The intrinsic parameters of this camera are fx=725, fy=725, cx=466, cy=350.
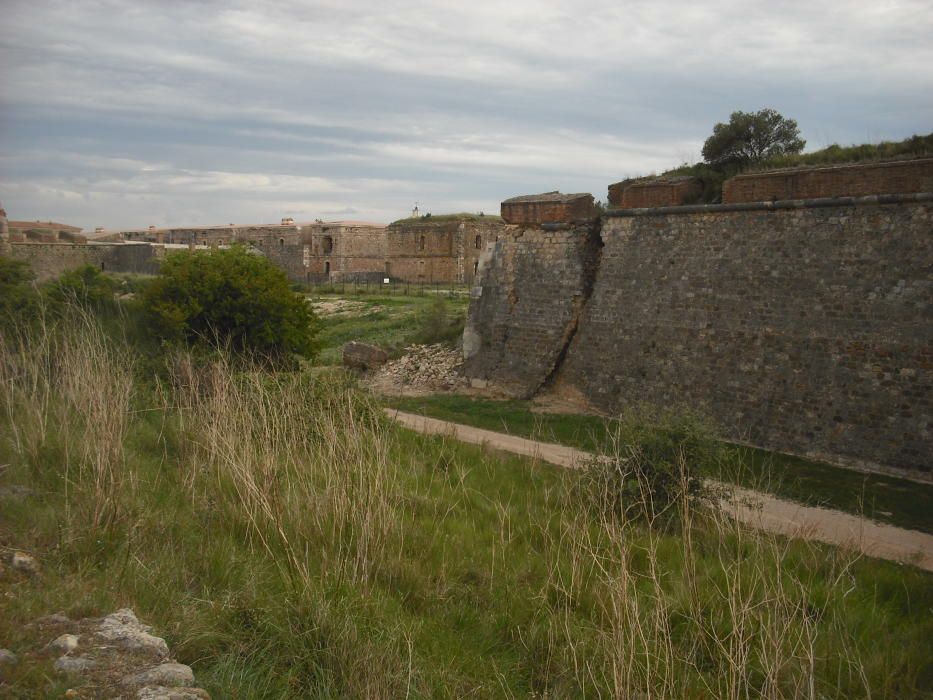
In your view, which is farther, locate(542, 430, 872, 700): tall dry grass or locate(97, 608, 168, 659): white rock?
locate(542, 430, 872, 700): tall dry grass

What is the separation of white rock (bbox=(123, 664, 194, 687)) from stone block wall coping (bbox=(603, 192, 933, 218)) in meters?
10.2

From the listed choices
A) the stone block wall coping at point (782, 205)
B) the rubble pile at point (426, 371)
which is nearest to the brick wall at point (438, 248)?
the rubble pile at point (426, 371)

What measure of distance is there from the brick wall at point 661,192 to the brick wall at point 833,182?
850mm

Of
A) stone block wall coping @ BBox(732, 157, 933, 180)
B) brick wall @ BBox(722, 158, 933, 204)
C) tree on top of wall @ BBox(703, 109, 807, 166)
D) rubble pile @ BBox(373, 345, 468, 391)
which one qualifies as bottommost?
rubble pile @ BBox(373, 345, 468, 391)

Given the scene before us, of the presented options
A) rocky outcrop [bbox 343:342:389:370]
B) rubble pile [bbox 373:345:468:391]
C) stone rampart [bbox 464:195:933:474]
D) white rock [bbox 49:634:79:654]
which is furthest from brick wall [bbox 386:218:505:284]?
white rock [bbox 49:634:79:654]

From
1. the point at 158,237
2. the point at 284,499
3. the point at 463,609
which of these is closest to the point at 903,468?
the point at 463,609

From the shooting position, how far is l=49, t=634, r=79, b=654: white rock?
113 inches

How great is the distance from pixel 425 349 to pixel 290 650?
1486cm

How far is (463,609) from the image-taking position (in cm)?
444

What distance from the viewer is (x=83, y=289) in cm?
1101

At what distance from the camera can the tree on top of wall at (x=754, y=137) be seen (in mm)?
16828

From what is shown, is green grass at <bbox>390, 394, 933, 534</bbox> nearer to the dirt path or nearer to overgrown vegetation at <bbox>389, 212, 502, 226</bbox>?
the dirt path

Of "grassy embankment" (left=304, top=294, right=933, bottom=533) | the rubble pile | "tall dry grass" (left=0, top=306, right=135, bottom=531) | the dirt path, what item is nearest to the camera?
"tall dry grass" (left=0, top=306, right=135, bottom=531)

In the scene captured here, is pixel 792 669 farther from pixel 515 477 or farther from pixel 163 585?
pixel 515 477
